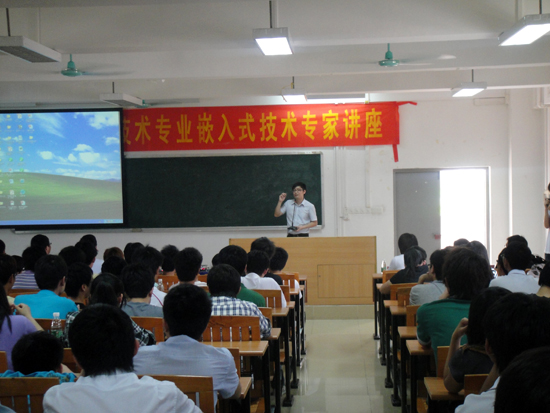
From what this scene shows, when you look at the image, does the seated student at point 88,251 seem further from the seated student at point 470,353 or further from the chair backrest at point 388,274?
the seated student at point 470,353

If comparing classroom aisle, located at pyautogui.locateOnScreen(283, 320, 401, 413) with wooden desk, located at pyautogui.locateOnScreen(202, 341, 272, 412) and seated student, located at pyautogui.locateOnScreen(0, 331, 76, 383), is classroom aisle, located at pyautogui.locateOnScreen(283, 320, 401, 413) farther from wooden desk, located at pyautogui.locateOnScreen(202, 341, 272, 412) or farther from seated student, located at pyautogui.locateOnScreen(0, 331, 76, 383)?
seated student, located at pyautogui.locateOnScreen(0, 331, 76, 383)

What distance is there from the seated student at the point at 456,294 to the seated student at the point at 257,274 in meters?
1.66

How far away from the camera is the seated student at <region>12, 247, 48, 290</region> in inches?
170

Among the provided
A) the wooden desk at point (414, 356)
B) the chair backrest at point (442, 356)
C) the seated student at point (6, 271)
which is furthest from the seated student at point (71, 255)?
the chair backrest at point (442, 356)

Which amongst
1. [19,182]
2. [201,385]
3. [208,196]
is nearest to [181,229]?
[208,196]

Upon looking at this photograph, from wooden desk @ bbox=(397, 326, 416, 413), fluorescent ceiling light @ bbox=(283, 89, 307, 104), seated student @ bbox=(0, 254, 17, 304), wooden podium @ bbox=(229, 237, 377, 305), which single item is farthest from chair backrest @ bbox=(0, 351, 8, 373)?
fluorescent ceiling light @ bbox=(283, 89, 307, 104)

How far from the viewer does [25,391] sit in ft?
5.83

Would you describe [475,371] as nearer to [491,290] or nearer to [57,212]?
[491,290]

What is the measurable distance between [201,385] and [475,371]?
105 cm

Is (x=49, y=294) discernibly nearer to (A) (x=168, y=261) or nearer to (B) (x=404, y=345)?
(A) (x=168, y=261)

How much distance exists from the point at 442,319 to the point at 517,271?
119 centimetres

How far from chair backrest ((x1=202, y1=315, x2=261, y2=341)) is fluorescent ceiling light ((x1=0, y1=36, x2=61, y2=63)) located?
2.81 m

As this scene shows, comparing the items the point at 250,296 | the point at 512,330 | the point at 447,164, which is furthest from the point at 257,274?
the point at 447,164

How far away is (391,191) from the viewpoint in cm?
822
